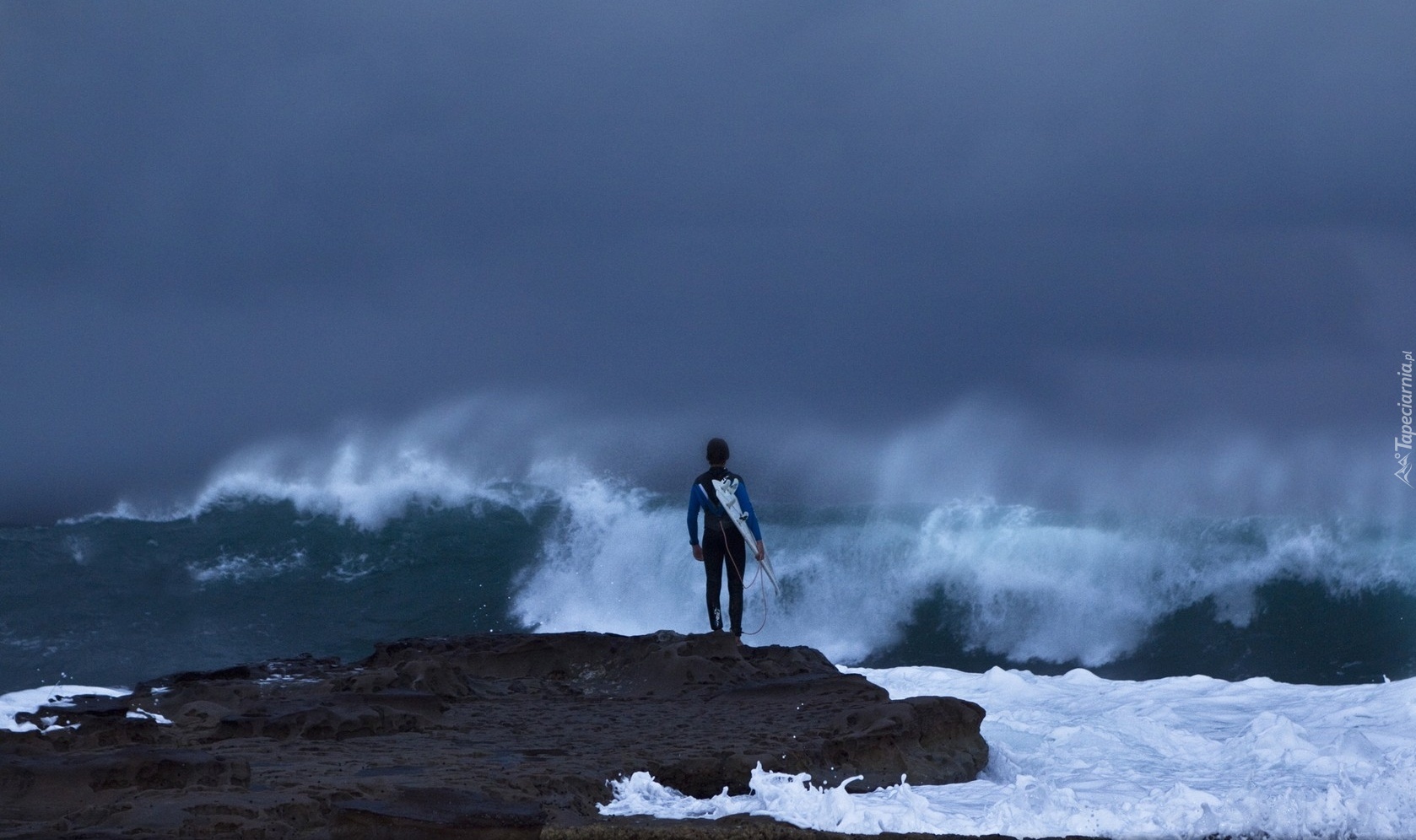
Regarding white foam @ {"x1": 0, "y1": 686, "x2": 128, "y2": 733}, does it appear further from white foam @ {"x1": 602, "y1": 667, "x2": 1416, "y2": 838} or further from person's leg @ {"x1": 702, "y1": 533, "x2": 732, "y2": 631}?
person's leg @ {"x1": 702, "y1": 533, "x2": 732, "y2": 631}

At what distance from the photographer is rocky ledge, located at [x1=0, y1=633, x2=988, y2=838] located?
4.17m

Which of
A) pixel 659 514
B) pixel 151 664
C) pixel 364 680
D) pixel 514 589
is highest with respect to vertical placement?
pixel 659 514

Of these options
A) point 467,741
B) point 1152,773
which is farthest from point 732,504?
point 1152,773

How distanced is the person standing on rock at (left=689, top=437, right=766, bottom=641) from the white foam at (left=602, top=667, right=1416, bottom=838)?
65.5 inches

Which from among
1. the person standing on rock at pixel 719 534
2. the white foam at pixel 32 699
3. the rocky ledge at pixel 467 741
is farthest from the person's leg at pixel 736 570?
the white foam at pixel 32 699

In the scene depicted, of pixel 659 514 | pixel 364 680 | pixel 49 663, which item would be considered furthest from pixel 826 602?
pixel 364 680

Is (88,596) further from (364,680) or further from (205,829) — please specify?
(205,829)

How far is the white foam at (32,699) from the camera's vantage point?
5.96 meters

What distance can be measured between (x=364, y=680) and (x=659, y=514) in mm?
11560

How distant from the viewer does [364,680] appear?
6754 millimetres

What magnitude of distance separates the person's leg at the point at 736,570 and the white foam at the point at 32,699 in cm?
429

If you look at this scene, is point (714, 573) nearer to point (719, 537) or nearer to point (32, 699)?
point (719, 537)

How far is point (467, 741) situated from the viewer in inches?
230

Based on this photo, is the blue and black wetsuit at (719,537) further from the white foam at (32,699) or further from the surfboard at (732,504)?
the white foam at (32,699)
